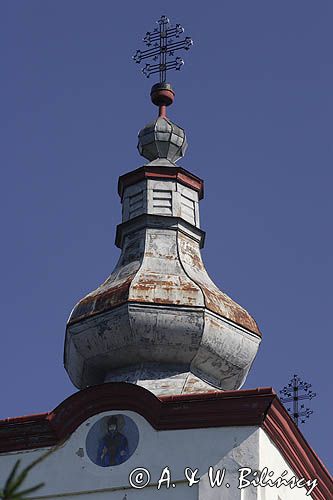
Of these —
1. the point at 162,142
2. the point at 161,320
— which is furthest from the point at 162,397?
the point at 162,142

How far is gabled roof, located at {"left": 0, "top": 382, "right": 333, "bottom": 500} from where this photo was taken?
10.8 m

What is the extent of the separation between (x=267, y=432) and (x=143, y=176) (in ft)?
15.5

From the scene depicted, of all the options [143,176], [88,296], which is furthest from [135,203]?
[88,296]

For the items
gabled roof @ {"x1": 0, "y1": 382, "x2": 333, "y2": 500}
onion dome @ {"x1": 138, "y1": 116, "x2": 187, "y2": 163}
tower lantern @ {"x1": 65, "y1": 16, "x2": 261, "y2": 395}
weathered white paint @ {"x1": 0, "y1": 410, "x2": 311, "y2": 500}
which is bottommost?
weathered white paint @ {"x1": 0, "y1": 410, "x2": 311, "y2": 500}

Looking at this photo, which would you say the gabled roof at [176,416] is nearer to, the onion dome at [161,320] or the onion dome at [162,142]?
the onion dome at [161,320]

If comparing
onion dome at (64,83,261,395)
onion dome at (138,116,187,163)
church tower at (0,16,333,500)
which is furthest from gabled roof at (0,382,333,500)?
onion dome at (138,116,187,163)

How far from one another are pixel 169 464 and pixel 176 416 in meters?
0.53

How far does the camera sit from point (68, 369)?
519 inches

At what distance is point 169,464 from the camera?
10.8 metres

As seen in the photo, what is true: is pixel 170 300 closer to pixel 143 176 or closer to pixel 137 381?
pixel 137 381

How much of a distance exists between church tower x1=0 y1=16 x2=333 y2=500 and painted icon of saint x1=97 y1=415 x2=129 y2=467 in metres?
0.01

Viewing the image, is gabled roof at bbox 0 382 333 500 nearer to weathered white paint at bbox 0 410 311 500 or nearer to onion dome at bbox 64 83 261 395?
weathered white paint at bbox 0 410 311 500

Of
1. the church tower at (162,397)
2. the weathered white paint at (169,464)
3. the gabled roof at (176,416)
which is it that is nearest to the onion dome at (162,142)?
the church tower at (162,397)

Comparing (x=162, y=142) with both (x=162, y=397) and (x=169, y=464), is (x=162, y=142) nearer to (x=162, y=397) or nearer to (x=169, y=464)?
(x=162, y=397)
